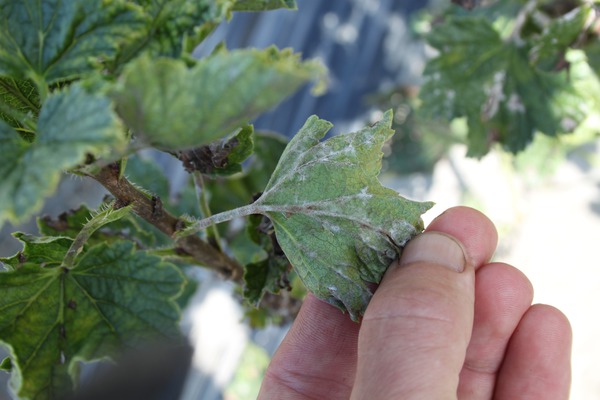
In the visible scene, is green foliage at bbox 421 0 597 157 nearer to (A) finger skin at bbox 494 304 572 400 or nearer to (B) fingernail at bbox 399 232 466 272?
(A) finger skin at bbox 494 304 572 400

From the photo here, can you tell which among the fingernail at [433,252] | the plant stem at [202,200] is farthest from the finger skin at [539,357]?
the plant stem at [202,200]

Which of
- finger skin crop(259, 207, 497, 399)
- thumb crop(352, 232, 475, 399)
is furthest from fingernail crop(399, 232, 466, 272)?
finger skin crop(259, 207, 497, 399)

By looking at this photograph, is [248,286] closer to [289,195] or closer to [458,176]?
[289,195]

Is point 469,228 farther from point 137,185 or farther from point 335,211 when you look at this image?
point 137,185

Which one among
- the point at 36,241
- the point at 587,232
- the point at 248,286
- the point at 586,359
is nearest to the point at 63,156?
the point at 36,241

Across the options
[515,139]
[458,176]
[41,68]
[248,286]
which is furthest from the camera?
[458,176]

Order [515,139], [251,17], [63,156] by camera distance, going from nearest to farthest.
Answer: [63,156] < [515,139] < [251,17]

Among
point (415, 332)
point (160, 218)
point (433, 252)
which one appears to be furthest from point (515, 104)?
point (160, 218)
